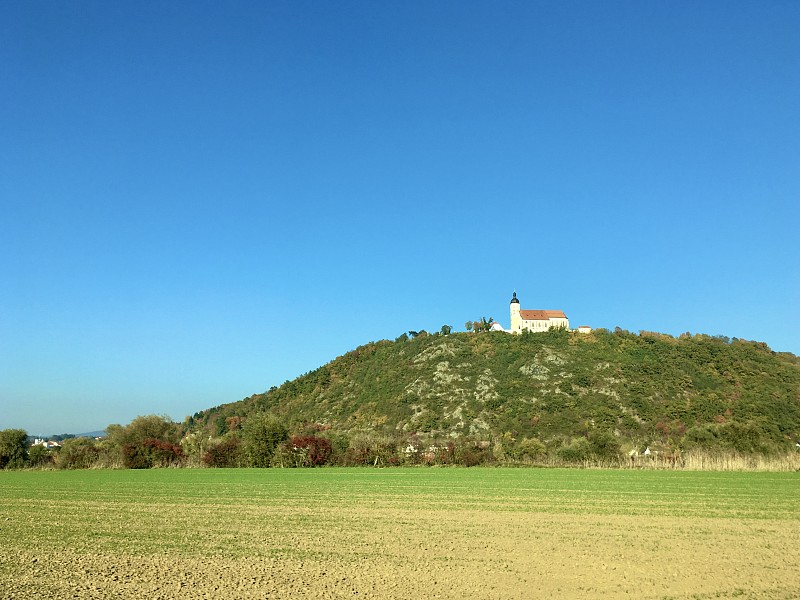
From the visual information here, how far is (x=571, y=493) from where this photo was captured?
81.6 ft

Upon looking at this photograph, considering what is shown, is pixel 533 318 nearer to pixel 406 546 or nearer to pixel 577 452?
pixel 577 452

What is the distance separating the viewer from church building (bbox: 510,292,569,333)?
421 ft

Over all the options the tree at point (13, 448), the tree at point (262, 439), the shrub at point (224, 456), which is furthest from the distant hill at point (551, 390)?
the tree at point (13, 448)

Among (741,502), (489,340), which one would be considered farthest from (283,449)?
(489,340)

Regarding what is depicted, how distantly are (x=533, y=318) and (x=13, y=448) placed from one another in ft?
313

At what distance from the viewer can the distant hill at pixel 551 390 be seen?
65.8 m

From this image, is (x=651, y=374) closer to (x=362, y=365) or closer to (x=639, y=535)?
(x=362, y=365)

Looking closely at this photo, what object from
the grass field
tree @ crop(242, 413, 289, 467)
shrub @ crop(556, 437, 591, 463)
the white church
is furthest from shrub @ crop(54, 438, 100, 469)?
the white church

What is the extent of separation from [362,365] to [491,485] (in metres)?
68.7

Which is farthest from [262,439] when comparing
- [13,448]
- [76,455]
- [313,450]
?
[13,448]

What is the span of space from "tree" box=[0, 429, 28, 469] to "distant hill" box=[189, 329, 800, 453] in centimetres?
2994

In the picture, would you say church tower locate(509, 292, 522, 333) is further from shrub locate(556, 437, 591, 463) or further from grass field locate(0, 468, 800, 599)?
grass field locate(0, 468, 800, 599)

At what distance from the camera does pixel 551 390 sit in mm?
77688

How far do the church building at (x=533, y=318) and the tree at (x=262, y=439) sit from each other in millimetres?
80678
